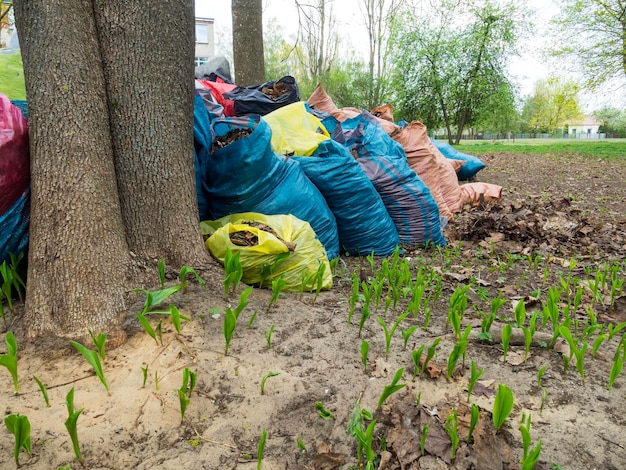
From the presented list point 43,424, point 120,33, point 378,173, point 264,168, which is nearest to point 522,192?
point 378,173

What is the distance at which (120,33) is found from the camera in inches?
68.9

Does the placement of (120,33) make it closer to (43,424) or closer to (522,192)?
(43,424)

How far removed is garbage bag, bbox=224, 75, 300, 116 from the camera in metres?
3.60

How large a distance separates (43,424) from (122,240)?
708 millimetres

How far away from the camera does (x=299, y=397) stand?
1.41 metres

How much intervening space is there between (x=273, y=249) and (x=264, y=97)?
2043 mm

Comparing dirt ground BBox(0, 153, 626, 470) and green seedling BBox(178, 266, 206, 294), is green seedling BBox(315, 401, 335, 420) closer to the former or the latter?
dirt ground BBox(0, 153, 626, 470)

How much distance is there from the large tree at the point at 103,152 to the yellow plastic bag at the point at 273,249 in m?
0.18

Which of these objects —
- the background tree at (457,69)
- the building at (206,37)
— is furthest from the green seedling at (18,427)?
the building at (206,37)

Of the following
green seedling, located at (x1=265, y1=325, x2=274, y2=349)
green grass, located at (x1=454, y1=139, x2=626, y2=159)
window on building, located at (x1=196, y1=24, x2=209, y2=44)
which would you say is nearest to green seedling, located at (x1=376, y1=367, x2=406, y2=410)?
green seedling, located at (x1=265, y1=325, x2=274, y2=349)

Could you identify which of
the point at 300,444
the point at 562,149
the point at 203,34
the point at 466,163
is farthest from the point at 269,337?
the point at 203,34

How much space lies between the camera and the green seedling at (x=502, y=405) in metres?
1.18

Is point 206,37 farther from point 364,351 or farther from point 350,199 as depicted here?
point 364,351

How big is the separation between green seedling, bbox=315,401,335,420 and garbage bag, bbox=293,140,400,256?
1.72 meters
